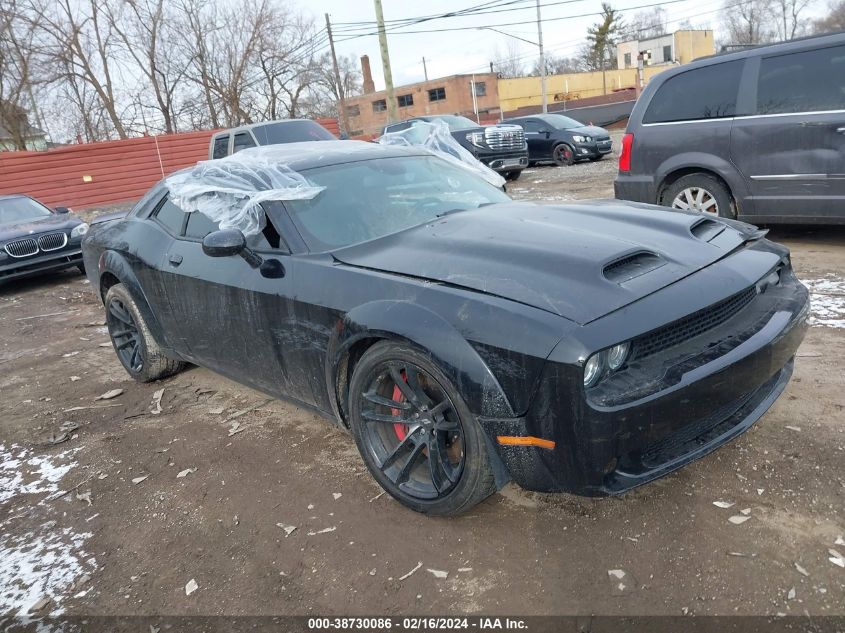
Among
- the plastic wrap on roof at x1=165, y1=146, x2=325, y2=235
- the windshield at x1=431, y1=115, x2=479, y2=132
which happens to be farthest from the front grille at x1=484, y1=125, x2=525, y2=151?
the plastic wrap on roof at x1=165, y1=146, x2=325, y2=235

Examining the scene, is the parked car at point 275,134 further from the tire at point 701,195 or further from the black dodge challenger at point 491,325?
the black dodge challenger at point 491,325

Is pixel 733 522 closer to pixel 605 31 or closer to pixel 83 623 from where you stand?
pixel 83 623

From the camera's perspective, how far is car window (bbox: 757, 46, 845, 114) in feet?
17.5

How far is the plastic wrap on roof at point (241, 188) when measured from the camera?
10.7 ft

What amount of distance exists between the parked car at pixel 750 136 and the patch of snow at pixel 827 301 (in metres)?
0.81

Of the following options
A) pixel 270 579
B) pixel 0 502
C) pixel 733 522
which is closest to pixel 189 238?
pixel 0 502

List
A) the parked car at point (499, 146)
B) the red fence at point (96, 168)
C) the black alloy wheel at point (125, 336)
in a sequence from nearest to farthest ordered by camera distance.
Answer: the black alloy wheel at point (125, 336) → the parked car at point (499, 146) → the red fence at point (96, 168)

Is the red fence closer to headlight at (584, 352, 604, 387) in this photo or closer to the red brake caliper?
the red brake caliper

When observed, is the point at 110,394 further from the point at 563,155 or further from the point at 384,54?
the point at 384,54

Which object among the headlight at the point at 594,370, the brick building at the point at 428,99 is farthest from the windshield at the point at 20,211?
the brick building at the point at 428,99

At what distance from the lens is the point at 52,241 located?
9242 millimetres

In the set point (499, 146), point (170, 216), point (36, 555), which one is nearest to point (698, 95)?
point (170, 216)

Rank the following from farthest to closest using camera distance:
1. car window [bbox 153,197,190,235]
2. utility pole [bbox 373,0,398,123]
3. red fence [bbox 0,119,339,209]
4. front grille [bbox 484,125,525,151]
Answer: utility pole [bbox 373,0,398,123] → red fence [bbox 0,119,339,209] → front grille [bbox 484,125,525,151] → car window [bbox 153,197,190,235]

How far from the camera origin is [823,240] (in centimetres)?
627
